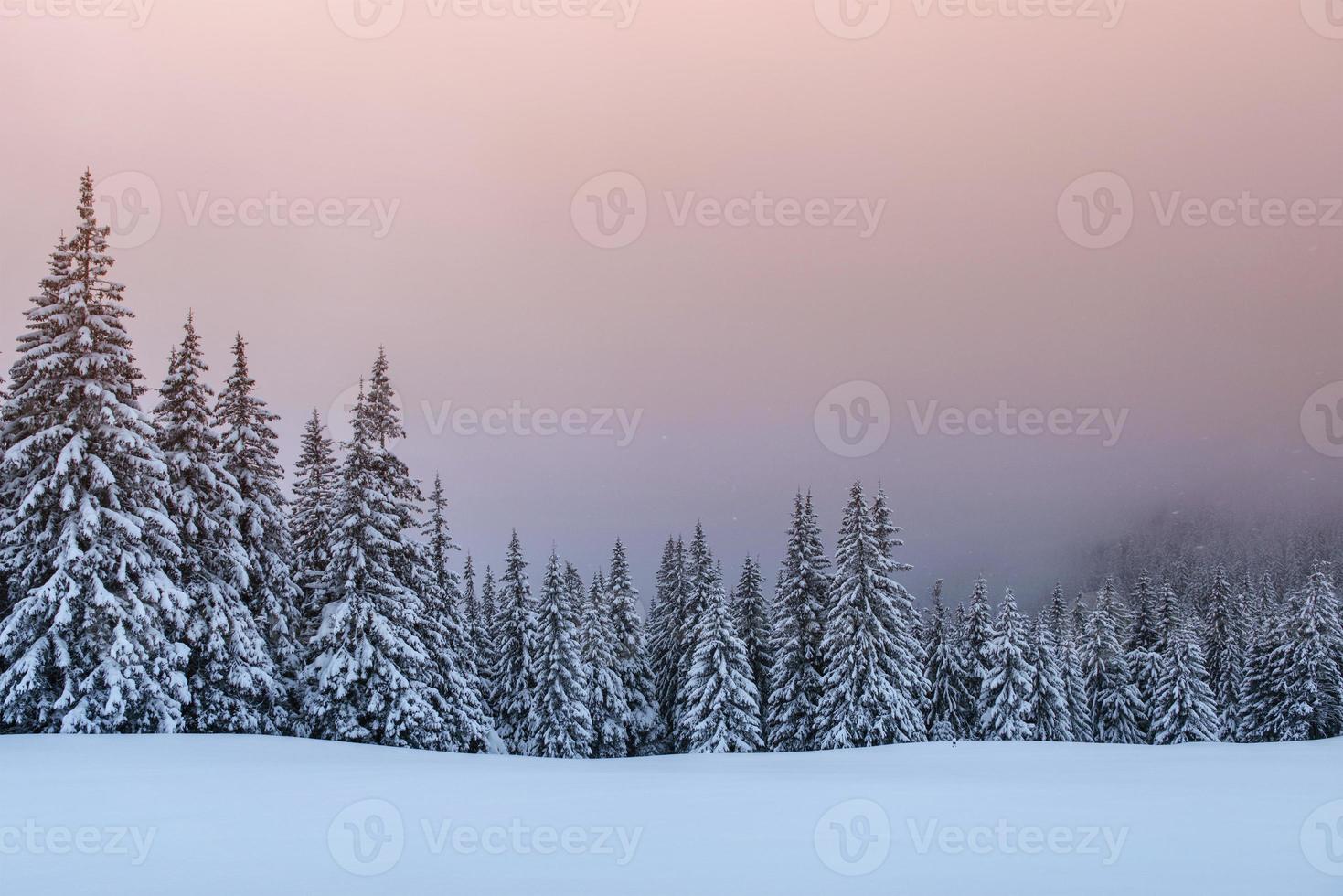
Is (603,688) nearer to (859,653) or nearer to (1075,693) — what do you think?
(859,653)

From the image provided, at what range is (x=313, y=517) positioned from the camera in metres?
27.7

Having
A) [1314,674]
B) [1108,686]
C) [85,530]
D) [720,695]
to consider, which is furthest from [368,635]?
[1314,674]

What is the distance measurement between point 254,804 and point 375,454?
61.7 ft

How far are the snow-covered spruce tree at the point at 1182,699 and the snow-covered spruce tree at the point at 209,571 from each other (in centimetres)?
4441

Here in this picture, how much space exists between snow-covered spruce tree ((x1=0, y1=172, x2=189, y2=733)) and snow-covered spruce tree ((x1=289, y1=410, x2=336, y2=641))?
217 inches

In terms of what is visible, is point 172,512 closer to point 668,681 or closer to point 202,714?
point 202,714

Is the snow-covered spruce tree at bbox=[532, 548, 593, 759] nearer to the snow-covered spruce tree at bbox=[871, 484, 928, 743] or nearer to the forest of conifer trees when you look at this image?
the forest of conifer trees

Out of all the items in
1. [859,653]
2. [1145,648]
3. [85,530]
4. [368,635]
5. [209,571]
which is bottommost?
[1145,648]

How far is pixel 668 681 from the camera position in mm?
47219

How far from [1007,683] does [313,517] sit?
33.4 meters

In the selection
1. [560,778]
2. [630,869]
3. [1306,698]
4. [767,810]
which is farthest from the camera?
[1306,698]

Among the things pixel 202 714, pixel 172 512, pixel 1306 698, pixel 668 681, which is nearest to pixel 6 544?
pixel 172 512

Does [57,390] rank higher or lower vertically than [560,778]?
higher

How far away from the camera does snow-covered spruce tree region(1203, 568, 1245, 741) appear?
5353 centimetres
